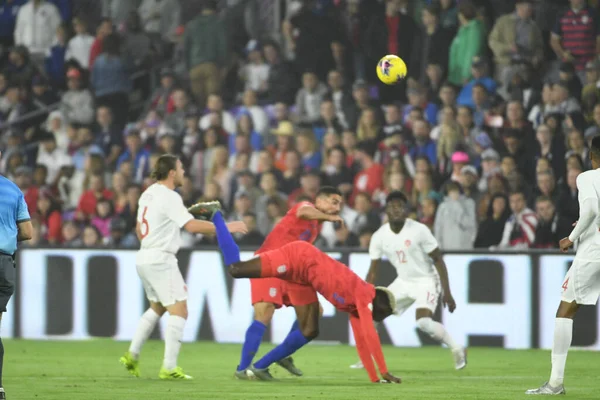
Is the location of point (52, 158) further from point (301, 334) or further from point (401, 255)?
point (301, 334)

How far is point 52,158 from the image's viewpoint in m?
21.0

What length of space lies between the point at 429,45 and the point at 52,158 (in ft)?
22.0

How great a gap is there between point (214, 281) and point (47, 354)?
286cm

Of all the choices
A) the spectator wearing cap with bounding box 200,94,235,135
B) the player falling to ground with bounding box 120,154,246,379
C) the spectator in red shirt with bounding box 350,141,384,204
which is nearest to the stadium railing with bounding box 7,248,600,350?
the spectator in red shirt with bounding box 350,141,384,204

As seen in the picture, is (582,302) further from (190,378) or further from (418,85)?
(418,85)

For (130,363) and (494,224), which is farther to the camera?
(494,224)

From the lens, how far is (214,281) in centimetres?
1692

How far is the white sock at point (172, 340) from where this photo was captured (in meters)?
11.4

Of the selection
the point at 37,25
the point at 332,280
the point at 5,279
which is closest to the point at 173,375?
the point at 332,280

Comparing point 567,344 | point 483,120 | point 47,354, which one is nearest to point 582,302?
point 567,344

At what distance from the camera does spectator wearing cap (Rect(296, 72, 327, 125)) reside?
19875 mm

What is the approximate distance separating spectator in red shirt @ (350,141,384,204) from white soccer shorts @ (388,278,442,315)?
14.8 feet

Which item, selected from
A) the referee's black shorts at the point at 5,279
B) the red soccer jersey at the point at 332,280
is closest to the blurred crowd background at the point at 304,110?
the red soccer jersey at the point at 332,280

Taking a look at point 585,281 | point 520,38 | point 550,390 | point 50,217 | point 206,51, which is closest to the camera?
point 585,281
